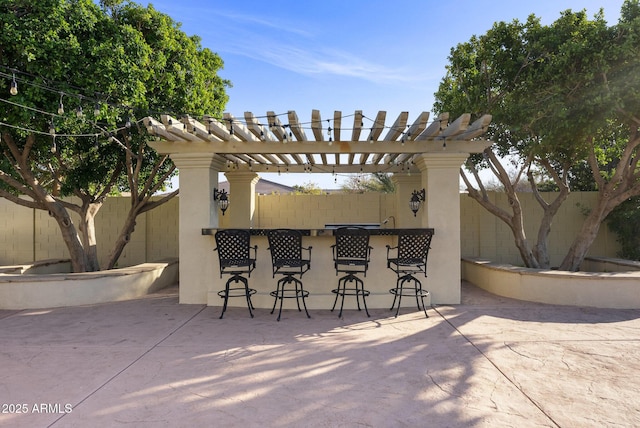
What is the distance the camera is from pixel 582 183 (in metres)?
9.88

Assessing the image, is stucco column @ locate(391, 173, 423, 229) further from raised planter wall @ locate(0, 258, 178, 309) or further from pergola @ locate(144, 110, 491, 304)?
raised planter wall @ locate(0, 258, 178, 309)

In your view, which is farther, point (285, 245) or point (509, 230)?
point (509, 230)

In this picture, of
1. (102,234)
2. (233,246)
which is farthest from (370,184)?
(233,246)

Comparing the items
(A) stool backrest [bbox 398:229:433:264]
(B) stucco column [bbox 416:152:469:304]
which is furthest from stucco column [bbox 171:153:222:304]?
(B) stucco column [bbox 416:152:469:304]

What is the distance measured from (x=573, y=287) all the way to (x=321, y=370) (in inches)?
161

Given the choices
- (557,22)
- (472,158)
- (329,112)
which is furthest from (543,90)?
(329,112)

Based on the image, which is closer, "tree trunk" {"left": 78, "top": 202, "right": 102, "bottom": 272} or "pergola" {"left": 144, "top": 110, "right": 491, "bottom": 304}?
"pergola" {"left": 144, "top": 110, "right": 491, "bottom": 304}

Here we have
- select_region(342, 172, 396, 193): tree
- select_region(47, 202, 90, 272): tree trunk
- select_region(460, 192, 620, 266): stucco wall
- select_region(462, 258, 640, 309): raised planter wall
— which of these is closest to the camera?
select_region(462, 258, 640, 309): raised planter wall

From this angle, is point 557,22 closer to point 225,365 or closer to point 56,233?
point 225,365

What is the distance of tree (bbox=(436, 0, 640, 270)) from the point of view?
5113 millimetres

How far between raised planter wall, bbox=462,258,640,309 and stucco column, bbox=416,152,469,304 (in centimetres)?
106

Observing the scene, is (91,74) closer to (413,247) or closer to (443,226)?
(413,247)

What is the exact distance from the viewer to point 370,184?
21.3 metres

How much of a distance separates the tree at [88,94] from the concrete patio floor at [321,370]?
8.41 feet
